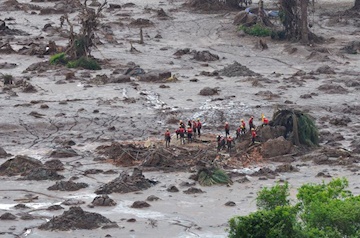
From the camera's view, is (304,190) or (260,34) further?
(260,34)

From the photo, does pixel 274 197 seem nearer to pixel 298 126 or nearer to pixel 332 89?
pixel 298 126

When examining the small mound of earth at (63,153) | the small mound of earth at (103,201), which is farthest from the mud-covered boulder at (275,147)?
the small mound of earth at (103,201)

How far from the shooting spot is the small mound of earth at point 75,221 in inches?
954

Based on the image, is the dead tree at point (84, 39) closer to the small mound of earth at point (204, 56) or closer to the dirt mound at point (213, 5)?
the small mound of earth at point (204, 56)

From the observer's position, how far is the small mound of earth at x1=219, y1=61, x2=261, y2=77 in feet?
144

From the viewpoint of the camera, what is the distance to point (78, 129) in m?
35.5

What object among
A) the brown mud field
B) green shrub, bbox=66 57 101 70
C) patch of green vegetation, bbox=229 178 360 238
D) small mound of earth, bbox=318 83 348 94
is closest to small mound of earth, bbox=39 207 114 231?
the brown mud field

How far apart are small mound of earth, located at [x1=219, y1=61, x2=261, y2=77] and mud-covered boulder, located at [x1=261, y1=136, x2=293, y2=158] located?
485 inches

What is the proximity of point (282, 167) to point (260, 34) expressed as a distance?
24.8 metres

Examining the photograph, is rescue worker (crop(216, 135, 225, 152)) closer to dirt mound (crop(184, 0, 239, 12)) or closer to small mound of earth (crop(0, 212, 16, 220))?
small mound of earth (crop(0, 212, 16, 220))

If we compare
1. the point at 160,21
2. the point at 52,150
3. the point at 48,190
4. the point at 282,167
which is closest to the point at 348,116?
the point at 282,167

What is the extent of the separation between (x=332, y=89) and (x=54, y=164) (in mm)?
14099

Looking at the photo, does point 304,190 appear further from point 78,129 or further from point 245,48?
point 245,48

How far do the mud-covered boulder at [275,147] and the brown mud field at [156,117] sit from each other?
0.11 ft
